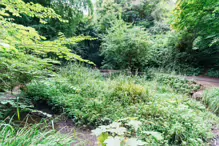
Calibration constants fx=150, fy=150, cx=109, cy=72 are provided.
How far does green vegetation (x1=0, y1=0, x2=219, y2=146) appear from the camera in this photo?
5.28 ft

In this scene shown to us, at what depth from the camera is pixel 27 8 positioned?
5.59ft

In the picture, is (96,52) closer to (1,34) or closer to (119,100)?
(119,100)

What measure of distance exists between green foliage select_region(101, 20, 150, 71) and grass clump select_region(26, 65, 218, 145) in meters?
3.32

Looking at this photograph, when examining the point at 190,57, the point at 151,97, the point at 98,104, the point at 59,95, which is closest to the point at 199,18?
the point at 190,57

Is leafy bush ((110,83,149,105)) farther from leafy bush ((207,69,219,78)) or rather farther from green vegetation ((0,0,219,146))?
leafy bush ((207,69,219,78))

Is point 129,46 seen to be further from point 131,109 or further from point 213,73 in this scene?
point 131,109

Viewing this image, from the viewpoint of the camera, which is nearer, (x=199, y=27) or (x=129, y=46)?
(x=199, y=27)

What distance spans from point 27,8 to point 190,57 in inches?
279

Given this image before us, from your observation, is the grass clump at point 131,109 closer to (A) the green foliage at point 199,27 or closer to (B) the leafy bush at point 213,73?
(A) the green foliage at point 199,27

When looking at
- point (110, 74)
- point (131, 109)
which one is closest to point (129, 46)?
point (110, 74)

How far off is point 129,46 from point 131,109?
428 centimetres

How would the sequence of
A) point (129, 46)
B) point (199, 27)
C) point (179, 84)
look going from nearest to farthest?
point (179, 84) < point (199, 27) < point (129, 46)

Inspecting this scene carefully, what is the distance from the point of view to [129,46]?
6.43 metres

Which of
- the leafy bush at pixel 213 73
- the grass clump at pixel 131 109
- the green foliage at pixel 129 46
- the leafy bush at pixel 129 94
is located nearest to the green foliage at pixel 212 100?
the grass clump at pixel 131 109
